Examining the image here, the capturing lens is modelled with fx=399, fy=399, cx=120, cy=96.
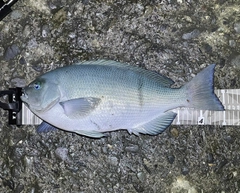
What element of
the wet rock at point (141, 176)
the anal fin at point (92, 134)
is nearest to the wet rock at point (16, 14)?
the anal fin at point (92, 134)

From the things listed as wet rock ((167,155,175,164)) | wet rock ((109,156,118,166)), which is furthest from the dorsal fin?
wet rock ((109,156,118,166))

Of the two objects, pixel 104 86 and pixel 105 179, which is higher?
pixel 104 86

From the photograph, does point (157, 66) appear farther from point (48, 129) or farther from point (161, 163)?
point (48, 129)

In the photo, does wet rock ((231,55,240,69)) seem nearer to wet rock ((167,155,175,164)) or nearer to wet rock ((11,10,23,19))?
wet rock ((167,155,175,164))

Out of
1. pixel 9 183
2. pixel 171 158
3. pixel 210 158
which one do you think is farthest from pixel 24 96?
pixel 210 158

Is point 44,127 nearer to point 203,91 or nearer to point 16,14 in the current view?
point 16,14

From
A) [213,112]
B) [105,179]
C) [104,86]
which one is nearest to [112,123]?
[104,86]

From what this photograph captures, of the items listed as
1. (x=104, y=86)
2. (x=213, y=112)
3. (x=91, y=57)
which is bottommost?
(x=213, y=112)
